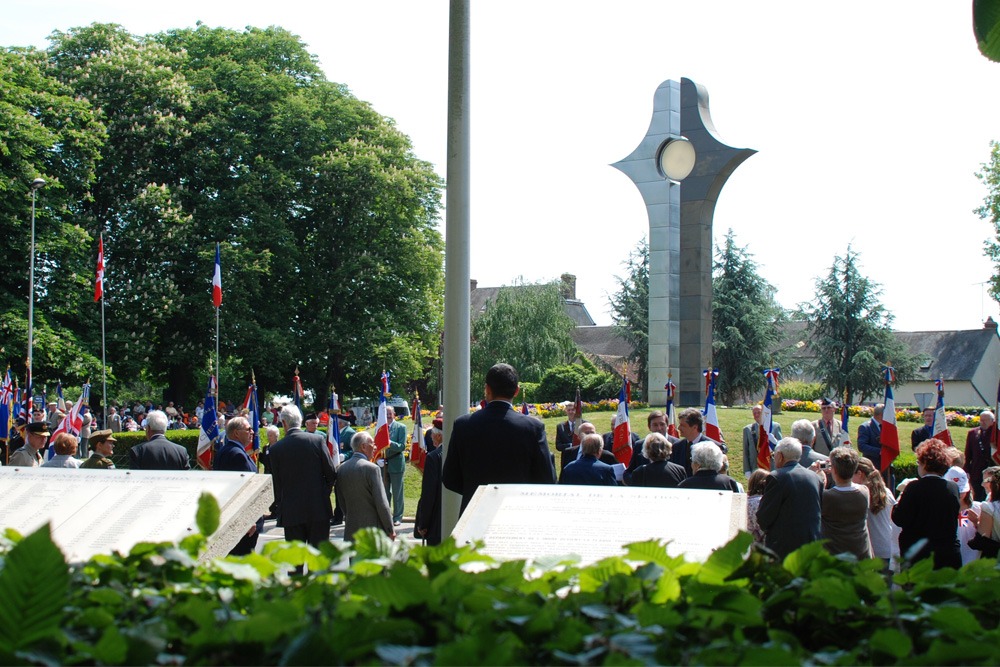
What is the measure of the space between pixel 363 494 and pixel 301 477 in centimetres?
63

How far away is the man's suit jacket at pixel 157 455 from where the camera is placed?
880 cm

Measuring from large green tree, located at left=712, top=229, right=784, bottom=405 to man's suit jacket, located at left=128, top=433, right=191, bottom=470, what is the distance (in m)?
38.8

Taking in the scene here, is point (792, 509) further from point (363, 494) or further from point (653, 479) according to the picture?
point (363, 494)

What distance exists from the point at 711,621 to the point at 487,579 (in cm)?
59

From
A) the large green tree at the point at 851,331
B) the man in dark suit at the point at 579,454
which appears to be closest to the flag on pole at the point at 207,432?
the man in dark suit at the point at 579,454

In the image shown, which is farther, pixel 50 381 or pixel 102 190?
pixel 102 190

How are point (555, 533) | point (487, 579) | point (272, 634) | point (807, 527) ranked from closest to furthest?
1. point (272, 634)
2. point (487, 579)
3. point (555, 533)
4. point (807, 527)

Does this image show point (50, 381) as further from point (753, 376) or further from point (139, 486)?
point (753, 376)

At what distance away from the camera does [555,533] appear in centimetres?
426

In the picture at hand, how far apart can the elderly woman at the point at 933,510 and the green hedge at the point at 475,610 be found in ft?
15.3

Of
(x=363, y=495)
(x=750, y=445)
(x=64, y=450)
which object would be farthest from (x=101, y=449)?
(x=750, y=445)

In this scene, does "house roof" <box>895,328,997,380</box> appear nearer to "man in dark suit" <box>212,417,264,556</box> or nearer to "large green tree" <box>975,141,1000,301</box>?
"large green tree" <box>975,141,1000,301</box>

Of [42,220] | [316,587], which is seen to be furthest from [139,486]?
[42,220]

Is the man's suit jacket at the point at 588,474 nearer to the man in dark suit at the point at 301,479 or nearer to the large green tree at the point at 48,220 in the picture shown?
the man in dark suit at the point at 301,479
